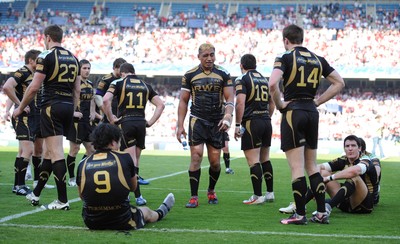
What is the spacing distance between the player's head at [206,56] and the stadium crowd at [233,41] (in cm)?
3119

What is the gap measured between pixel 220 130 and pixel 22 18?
159ft

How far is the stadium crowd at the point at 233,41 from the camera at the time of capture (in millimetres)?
44406

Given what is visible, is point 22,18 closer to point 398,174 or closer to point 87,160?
point 398,174

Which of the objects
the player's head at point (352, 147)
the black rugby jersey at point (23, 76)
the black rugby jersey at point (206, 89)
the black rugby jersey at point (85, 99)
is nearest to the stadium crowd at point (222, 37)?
the black rugby jersey at point (85, 99)

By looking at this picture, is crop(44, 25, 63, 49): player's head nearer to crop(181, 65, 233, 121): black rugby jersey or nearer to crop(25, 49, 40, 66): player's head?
crop(25, 49, 40, 66): player's head

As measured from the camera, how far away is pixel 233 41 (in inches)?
1907

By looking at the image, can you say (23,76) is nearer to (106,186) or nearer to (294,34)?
(106,186)

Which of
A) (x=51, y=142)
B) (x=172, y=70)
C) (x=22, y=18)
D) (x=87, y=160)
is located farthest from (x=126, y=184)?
(x=22, y=18)

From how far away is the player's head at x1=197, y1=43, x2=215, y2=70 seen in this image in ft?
32.4

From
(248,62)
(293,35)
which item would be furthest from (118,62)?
(293,35)

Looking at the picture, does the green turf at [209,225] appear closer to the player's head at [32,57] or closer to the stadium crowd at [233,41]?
the player's head at [32,57]

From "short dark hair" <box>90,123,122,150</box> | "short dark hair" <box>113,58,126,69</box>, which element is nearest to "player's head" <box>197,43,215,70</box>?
"short dark hair" <box>113,58,126,69</box>

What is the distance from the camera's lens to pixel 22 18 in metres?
55.2

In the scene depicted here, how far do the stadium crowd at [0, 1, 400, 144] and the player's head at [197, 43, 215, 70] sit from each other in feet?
102
